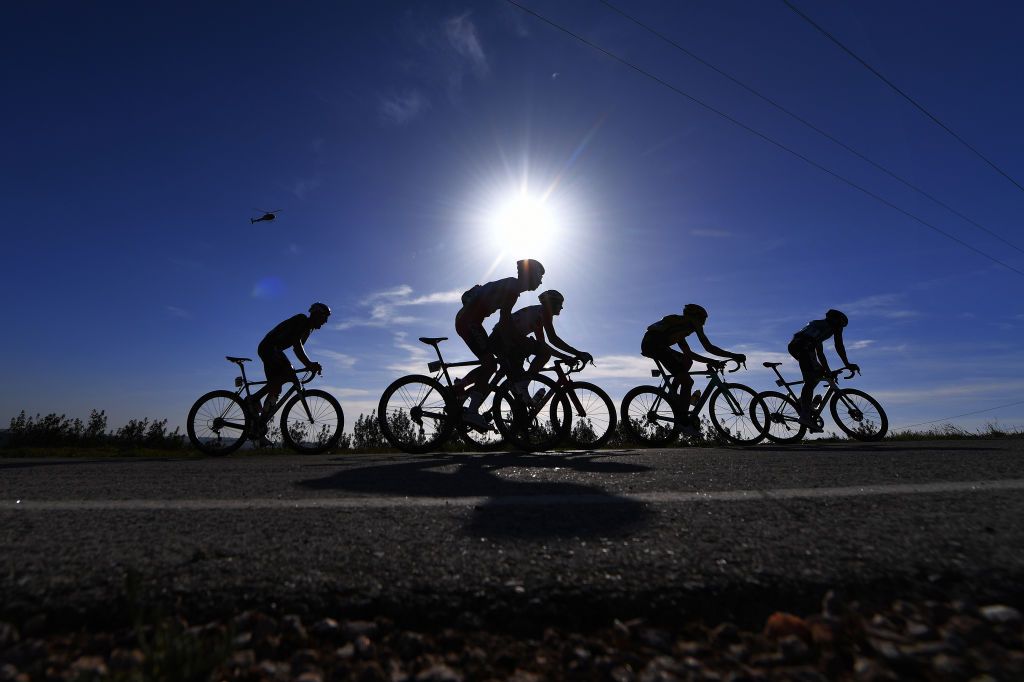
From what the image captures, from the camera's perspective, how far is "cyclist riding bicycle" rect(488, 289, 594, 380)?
24.1 ft

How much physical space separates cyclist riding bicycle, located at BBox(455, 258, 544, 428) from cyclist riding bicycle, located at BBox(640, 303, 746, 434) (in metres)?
2.98

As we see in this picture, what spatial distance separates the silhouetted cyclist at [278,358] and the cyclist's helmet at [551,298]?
3.81 metres

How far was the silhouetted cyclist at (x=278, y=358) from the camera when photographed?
8.20 m

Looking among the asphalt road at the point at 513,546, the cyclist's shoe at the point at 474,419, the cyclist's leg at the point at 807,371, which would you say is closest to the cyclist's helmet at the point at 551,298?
the cyclist's shoe at the point at 474,419

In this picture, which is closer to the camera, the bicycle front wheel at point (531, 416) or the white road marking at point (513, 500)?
the white road marking at point (513, 500)

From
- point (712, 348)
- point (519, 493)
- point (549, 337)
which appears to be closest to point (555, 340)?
point (549, 337)

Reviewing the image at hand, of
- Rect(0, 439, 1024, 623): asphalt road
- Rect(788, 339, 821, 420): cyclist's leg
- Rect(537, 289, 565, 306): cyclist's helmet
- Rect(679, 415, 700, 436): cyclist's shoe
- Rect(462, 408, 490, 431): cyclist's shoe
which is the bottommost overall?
Rect(0, 439, 1024, 623): asphalt road

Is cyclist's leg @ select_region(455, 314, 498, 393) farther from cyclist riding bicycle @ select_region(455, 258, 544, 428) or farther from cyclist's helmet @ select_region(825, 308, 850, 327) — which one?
cyclist's helmet @ select_region(825, 308, 850, 327)

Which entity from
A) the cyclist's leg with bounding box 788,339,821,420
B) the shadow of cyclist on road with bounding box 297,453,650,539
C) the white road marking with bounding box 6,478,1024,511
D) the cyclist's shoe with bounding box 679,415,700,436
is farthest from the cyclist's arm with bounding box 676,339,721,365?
the white road marking with bounding box 6,478,1024,511

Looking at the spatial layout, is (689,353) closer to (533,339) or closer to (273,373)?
(533,339)

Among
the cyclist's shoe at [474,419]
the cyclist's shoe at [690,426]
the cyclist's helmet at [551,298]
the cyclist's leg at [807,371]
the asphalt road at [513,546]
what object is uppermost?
the cyclist's helmet at [551,298]

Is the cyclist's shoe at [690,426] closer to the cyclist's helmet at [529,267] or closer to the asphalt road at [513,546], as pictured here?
the cyclist's helmet at [529,267]

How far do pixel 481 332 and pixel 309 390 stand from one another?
10.6 feet

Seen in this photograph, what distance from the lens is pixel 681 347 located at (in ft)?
30.1
